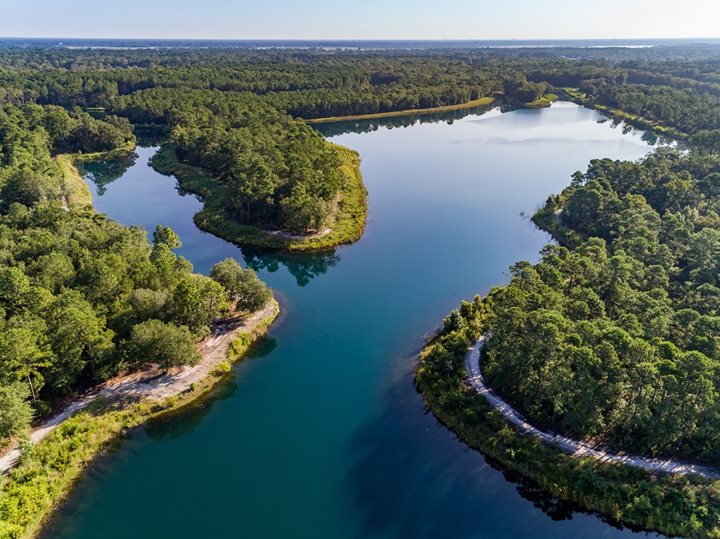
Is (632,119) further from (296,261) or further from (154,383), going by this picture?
(154,383)

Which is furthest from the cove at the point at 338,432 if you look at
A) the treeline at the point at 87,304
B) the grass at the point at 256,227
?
the treeline at the point at 87,304

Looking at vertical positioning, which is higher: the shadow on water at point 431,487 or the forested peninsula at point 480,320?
the forested peninsula at point 480,320

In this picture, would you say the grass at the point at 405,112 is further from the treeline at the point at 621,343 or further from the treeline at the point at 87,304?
the treeline at the point at 621,343

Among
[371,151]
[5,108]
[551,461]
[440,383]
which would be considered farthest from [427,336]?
[5,108]

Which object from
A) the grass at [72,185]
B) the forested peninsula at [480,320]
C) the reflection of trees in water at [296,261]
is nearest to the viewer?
the forested peninsula at [480,320]

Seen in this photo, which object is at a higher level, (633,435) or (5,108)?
(5,108)

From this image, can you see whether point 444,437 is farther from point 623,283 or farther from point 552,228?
point 552,228

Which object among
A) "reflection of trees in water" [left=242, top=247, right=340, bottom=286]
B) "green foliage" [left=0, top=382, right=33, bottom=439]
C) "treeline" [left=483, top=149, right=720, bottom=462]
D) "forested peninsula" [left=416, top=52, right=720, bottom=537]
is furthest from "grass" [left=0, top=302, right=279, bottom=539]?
"treeline" [left=483, top=149, right=720, bottom=462]
